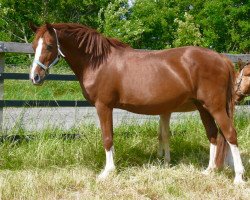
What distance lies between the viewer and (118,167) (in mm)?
5512

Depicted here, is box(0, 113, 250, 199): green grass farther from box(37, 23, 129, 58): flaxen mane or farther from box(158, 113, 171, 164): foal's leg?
box(37, 23, 129, 58): flaxen mane

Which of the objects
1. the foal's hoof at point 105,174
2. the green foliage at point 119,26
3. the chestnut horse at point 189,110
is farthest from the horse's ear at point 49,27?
the green foliage at point 119,26

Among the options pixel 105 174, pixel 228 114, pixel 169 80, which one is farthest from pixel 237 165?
pixel 105 174

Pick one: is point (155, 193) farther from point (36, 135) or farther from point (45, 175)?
point (36, 135)

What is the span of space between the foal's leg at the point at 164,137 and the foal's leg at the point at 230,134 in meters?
1.00

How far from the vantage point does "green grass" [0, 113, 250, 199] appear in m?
4.55

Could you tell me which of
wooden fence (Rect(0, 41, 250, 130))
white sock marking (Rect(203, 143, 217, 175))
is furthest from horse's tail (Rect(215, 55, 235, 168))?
wooden fence (Rect(0, 41, 250, 130))

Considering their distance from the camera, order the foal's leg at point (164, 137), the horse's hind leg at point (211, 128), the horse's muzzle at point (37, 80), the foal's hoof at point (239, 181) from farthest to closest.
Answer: the foal's leg at point (164, 137), the horse's hind leg at point (211, 128), the foal's hoof at point (239, 181), the horse's muzzle at point (37, 80)

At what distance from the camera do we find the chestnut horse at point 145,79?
5.05m

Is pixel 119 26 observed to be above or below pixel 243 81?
below

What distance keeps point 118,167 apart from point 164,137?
0.85 meters

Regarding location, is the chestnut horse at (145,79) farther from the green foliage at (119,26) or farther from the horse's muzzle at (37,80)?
the green foliage at (119,26)

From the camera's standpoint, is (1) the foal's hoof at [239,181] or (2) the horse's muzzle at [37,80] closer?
(2) the horse's muzzle at [37,80]

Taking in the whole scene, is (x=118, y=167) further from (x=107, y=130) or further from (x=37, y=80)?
(x=37, y=80)
